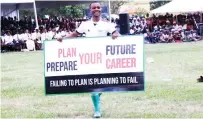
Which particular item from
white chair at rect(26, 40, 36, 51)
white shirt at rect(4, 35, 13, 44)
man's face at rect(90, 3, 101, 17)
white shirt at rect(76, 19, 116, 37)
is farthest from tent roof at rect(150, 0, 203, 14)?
man's face at rect(90, 3, 101, 17)

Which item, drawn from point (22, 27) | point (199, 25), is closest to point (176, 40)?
point (199, 25)

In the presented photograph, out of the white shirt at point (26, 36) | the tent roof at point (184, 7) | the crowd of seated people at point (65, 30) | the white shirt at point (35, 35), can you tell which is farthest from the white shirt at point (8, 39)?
the tent roof at point (184, 7)

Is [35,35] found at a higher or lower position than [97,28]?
lower

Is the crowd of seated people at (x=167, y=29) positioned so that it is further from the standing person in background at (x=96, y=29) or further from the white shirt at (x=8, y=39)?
the standing person in background at (x=96, y=29)

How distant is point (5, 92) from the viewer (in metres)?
10.8

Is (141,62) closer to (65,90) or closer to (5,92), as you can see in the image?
(65,90)

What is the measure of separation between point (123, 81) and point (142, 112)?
0.79m

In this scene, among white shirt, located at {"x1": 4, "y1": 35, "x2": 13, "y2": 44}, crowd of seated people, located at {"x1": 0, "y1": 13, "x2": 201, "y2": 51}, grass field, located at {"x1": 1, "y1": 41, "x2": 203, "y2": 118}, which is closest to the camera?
grass field, located at {"x1": 1, "y1": 41, "x2": 203, "y2": 118}

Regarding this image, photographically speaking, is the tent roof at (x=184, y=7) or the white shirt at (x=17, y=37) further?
the tent roof at (x=184, y=7)

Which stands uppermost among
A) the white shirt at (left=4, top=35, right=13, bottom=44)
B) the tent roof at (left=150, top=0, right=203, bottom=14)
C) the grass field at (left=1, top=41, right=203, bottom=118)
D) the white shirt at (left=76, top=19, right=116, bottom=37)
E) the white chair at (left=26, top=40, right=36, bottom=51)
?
the tent roof at (left=150, top=0, right=203, bottom=14)

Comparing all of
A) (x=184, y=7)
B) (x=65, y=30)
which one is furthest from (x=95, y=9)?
(x=65, y=30)

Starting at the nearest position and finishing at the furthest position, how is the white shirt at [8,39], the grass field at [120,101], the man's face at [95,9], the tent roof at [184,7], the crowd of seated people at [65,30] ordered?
the man's face at [95,9], the grass field at [120,101], the white shirt at [8,39], the crowd of seated people at [65,30], the tent roof at [184,7]

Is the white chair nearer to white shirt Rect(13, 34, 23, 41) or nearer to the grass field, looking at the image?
white shirt Rect(13, 34, 23, 41)

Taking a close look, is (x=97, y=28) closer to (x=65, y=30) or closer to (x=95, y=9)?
(x=95, y=9)
